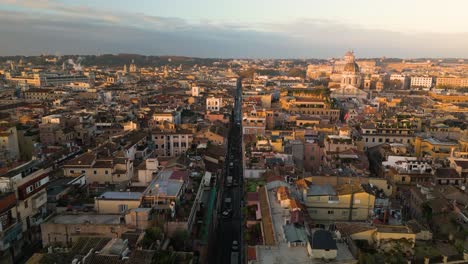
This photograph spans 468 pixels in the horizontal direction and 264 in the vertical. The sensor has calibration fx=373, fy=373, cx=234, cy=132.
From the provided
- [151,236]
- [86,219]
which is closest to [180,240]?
[151,236]

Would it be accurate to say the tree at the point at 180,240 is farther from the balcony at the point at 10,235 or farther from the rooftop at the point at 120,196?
the balcony at the point at 10,235

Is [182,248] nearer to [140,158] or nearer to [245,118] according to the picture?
[140,158]

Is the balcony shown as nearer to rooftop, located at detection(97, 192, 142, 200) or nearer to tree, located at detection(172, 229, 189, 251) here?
rooftop, located at detection(97, 192, 142, 200)

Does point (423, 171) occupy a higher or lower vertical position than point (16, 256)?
higher

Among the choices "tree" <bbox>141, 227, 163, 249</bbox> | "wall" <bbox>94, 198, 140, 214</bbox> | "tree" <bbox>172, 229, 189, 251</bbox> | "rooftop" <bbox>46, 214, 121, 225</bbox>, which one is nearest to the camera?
"tree" <bbox>141, 227, 163, 249</bbox>

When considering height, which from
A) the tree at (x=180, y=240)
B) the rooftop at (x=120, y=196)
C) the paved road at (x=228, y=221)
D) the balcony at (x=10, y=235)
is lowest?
the paved road at (x=228, y=221)

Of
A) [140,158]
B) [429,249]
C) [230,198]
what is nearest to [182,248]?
[429,249]

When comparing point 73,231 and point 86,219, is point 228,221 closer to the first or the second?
point 86,219

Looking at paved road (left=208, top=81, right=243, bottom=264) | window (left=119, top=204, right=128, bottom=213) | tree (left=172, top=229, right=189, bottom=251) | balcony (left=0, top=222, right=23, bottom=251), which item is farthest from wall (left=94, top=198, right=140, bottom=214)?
paved road (left=208, top=81, right=243, bottom=264)

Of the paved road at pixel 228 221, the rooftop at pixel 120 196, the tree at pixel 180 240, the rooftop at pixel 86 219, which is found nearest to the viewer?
the tree at pixel 180 240

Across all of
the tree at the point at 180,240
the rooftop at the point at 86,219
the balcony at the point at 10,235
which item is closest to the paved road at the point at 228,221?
the tree at the point at 180,240

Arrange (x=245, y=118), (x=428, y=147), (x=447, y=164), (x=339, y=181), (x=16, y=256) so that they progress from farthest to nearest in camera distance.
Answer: (x=245, y=118), (x=428, y=147), (x=447, y=164), (x=339, y=181), (x=16, y=256)
